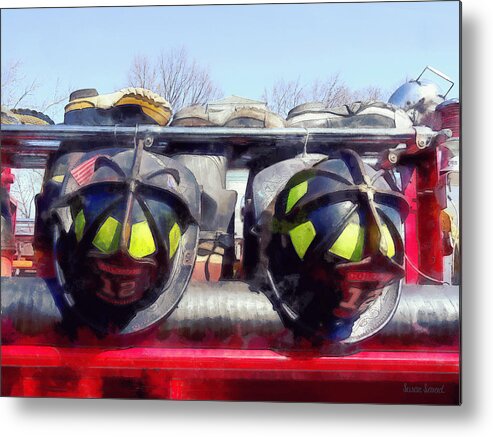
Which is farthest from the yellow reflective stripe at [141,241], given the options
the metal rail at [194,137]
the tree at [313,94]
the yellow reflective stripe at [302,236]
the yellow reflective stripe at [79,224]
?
the tree at [313,94]

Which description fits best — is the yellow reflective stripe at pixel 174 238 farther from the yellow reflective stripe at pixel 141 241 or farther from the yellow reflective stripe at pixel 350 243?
the yellow reflective stripe at pixel 350 243

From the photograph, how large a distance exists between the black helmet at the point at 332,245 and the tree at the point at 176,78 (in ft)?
1.76

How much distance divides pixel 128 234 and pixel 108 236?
0.29ft

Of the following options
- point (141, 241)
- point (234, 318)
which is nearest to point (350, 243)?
point (234, 318)

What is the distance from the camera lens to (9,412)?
361cm

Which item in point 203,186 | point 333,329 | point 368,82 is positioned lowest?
point 333,329

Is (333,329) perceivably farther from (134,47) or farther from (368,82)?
(134,47)

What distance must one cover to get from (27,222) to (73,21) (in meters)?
0.89

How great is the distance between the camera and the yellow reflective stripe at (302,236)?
3.47 m

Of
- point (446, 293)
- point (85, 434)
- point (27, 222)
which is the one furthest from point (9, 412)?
point (446, 293)

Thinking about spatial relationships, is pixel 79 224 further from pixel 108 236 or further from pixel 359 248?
pixel 359 248

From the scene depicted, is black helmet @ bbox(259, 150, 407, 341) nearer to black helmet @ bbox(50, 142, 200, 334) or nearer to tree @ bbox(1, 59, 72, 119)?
black helmet @ bbox(50, 142, 200, 334)

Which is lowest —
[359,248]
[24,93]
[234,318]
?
[234,318]

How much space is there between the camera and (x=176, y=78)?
3.56 m
